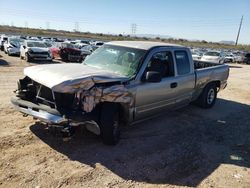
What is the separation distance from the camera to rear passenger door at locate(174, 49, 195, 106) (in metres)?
6.62

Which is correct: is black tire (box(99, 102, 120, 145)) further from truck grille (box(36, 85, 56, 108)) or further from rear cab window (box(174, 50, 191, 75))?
rear cab window (box(174, 50, 191, 75))

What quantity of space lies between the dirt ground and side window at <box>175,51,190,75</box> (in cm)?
132

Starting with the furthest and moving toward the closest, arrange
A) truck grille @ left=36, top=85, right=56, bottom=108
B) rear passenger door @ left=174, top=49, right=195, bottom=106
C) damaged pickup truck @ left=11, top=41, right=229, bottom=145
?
rear passenger door @ left=174, top=49, right=195, bottom=106 < truck grille @ left=36, top=85, right=56, bottom=108 < damaged pickup truck @ left=11, top=41, right=229, bottom=145

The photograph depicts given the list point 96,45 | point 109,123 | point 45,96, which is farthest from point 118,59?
point 96,45

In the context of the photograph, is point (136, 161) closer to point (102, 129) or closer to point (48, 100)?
point (102, 129)

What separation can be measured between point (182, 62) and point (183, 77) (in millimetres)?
391

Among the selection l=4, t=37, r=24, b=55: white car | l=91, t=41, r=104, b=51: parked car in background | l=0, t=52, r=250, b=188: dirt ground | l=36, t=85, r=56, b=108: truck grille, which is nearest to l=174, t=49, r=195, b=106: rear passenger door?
l=0, t=52, r=250, b=188: dirt ground

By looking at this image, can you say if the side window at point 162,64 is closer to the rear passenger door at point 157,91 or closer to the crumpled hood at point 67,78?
the rear passenger door at point 157,91

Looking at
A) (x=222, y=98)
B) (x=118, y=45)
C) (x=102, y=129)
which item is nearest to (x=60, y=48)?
(x=222, y=98)

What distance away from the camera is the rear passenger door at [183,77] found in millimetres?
6625

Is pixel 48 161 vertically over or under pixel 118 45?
under

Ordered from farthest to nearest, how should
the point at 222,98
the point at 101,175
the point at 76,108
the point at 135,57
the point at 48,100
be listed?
1. the point at 222,98
2. the point at 135,57
3. the point at 48,100
4. the point at 76,108
5. the point at 101,175

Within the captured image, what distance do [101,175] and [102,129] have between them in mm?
977

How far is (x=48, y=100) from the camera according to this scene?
4883mm
